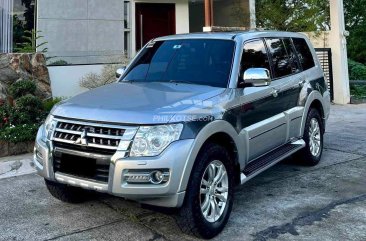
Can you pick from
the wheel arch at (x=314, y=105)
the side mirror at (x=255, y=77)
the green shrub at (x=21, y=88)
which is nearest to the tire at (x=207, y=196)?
the side mirror at (x=255, y=77)

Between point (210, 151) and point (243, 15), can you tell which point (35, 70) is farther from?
point (243, 15)

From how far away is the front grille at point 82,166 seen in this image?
379 cm

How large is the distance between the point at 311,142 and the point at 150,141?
3.51 meters

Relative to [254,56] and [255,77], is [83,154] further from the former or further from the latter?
[254,56]

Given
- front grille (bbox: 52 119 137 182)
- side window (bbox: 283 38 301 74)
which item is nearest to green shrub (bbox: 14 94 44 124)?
front grille (bbox: 52 119 137 182)

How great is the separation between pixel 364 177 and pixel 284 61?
1.88m

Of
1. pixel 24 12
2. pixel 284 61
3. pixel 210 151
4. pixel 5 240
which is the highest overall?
pixel 24 12

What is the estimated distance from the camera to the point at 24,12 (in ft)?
34.4

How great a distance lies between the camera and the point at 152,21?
1383cm

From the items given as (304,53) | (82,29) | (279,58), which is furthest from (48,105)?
(304,53)

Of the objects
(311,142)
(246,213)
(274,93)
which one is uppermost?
(274,93)

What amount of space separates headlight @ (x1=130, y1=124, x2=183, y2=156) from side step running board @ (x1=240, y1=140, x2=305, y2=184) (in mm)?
1182

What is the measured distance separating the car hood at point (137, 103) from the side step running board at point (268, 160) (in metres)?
0.90

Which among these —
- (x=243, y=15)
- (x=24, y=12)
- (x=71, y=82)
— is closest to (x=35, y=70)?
(x=71, y=82)
